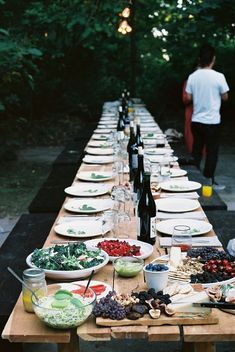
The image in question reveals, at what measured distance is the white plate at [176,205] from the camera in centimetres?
338

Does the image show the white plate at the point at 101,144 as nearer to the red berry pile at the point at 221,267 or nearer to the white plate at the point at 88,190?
the white plate at the point at 88,190

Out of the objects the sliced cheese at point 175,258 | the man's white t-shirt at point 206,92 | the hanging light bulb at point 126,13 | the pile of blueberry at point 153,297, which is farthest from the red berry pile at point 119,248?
the hanging light bulb at point 126,13

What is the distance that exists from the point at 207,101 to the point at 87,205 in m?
3.94

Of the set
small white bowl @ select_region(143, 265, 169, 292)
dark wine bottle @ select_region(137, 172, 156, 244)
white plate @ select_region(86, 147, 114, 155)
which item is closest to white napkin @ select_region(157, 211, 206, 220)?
dark wine bottle @ select_region(137, 172, 156, 244)

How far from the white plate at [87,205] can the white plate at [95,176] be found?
0.64m

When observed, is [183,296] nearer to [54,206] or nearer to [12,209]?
[54,206]

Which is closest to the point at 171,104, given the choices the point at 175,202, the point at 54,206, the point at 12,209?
the point at 12,209

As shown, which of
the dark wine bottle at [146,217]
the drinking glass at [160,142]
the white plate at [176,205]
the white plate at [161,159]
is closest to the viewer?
the dark wine bottle at [146,217]

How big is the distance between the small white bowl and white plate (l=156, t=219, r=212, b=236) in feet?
2.33

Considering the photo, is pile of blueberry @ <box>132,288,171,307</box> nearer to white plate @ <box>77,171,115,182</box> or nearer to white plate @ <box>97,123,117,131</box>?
white plate @ <box>77,171,115,182</box>

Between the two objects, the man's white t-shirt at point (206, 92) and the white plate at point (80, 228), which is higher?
the man's white t-shirt at point (206, 92)

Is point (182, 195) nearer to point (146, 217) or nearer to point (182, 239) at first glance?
point (146, 217)

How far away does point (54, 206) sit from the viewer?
4.66 meters

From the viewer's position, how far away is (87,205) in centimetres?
352
